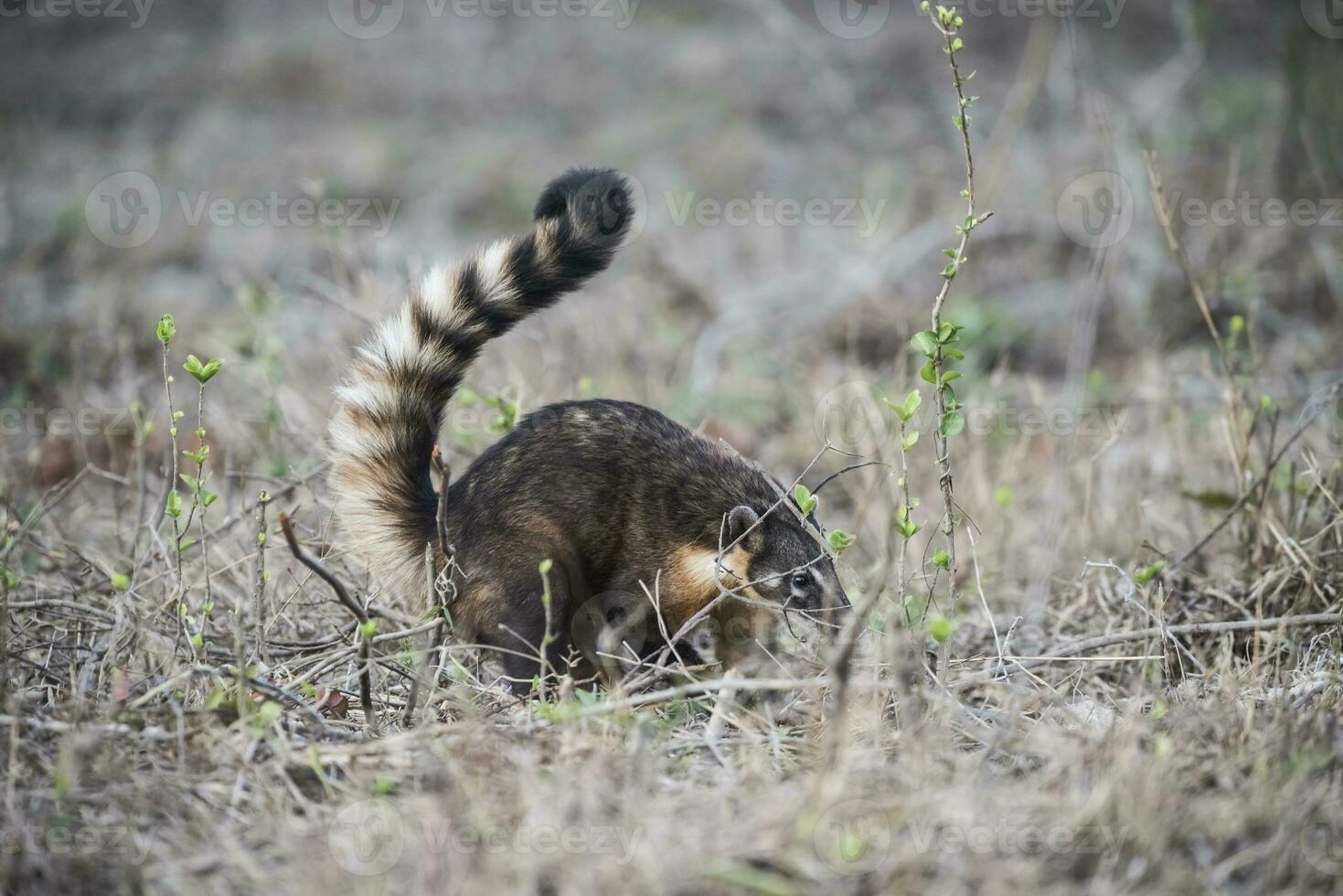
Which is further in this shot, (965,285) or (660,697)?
(965,285)

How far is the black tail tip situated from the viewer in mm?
3697

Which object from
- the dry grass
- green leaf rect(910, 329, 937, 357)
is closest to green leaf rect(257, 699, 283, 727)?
the dry grass

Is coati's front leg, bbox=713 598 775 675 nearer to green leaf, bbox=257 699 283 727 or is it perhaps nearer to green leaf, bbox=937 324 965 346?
green leaf, bbox=937 324 965 346

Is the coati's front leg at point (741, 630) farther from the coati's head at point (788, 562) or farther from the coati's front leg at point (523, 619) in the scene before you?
the coati's front leg at point (523, 619)

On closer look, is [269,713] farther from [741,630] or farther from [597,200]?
[741,630]

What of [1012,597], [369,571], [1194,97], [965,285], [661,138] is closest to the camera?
[369,571]

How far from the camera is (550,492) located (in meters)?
4.31

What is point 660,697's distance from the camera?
3385 millimetres

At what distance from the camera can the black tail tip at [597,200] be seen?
3.70 meters

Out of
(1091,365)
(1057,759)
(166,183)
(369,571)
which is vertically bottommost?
(1057,759)

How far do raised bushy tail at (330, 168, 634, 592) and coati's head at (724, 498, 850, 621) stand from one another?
3.80ft

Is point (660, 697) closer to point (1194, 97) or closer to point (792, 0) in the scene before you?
point (1194, 97)

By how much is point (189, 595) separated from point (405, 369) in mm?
1360

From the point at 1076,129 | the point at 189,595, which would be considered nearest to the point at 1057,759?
the point at 189,595
